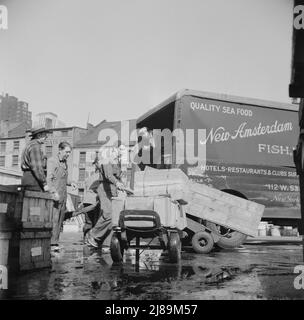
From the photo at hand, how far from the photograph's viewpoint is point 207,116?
9.19 meters

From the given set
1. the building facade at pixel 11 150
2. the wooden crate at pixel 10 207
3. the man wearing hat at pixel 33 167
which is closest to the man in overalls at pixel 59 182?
the man wearing hat at pixel 33 167

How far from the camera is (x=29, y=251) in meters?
5.04

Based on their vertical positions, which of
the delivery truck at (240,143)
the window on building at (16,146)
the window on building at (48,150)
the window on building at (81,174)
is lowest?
the delivery truck at (240,143)

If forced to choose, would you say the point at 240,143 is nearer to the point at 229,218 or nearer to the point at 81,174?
the point at 229,218

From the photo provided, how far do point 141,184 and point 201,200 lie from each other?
139cm

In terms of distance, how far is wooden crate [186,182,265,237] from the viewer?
793 cm

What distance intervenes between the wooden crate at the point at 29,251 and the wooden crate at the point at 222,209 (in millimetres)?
3343

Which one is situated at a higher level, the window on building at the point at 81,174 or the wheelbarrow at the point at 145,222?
the window on building at the point at 81,174

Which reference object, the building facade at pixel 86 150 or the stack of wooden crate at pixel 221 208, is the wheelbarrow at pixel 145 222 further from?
the building facade at pixel 86 150

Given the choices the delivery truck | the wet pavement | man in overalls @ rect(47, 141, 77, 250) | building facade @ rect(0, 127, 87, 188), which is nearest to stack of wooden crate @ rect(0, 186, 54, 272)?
the wet pavement

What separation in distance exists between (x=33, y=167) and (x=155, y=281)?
2573 millimetres

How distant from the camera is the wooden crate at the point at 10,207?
471 cm
